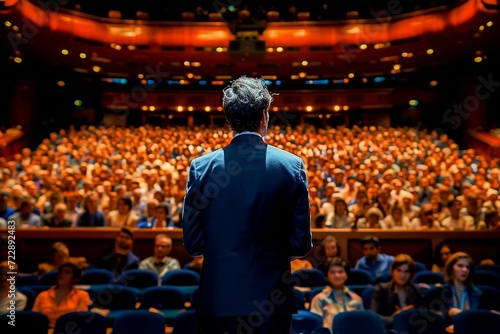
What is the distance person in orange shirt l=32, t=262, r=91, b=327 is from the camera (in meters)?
3.81

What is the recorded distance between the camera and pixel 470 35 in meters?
12.5

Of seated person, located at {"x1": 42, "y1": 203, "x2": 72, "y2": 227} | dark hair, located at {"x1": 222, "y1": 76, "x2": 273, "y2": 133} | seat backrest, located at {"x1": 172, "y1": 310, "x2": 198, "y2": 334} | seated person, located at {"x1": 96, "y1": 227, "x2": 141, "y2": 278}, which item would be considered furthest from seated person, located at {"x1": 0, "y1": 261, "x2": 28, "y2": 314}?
dark hair, located at {"x1": 222, "y1": 76, "x2": 273, "y2": 133}

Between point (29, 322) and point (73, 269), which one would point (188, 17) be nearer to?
point (73, 269)

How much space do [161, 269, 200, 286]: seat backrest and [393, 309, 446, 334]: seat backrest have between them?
2.01 m

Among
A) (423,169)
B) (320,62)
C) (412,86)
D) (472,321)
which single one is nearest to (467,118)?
(412,86)

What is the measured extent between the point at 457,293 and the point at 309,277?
1.29 meters

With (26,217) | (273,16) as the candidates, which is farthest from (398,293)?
(273,16)

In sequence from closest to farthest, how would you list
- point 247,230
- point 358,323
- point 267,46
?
point 247,230 < point 358,323 < point 267,46

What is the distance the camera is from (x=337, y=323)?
316 centimetres

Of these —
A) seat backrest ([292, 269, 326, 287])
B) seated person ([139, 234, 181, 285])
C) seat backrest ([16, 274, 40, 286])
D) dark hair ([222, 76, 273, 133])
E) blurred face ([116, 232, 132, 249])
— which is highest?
dark hair ([222, 76, 273, 133])

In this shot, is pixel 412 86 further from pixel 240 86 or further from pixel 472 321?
pixel 240 86

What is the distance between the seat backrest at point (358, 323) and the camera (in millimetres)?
3111

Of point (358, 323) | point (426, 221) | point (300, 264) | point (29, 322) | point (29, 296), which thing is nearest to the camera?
point (29, 322)

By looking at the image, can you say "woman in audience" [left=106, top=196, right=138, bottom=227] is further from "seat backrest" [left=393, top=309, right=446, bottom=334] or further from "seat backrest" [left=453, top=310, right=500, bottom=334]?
"seat backrest" [left=453, top=310, right=500, bottom=334]
